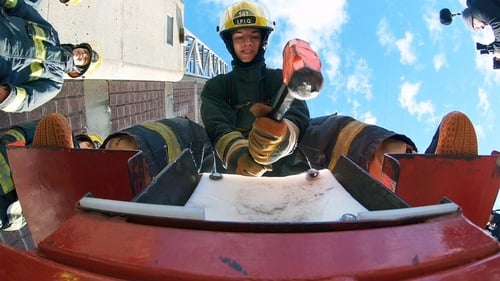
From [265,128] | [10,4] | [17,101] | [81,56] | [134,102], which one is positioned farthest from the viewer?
[134,102]

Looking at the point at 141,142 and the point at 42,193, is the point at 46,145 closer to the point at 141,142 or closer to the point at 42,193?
the point at 42,193

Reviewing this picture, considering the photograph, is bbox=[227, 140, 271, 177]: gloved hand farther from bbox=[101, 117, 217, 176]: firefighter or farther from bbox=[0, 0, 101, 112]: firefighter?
bbox=[0, 0, 101, 112]: firefighter

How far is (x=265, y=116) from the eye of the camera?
7.02 ft

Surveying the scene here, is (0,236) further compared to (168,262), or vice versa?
(0,236)

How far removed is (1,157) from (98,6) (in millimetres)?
3048

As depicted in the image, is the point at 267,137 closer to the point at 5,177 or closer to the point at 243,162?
the point at 243,162

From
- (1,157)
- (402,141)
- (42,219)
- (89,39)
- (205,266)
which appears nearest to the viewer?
(205,266)

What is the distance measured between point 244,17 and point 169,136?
0.86 meters

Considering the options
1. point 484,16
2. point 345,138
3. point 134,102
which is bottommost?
point 134,102

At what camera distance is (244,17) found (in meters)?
2.93

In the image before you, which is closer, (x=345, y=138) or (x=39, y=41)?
(x=345, y=138)

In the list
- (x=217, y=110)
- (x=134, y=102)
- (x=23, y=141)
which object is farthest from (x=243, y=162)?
(x=134, y=102)

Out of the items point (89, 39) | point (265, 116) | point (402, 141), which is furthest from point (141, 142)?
point (89, 39)

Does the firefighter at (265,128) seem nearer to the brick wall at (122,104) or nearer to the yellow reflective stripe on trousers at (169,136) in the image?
the yellow reflective stripe on trousers at (169,136)
